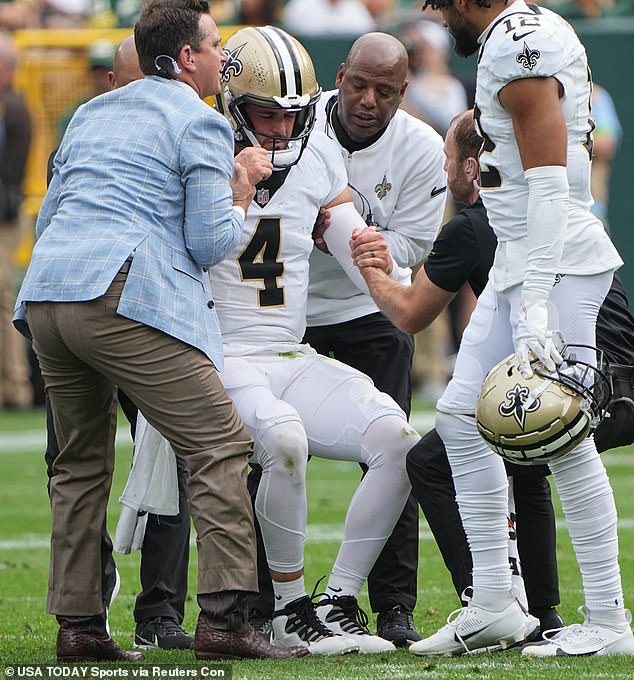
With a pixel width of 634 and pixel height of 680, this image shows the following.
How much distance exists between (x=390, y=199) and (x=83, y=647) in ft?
6.58

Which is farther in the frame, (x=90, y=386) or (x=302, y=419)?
(x=302, y=419)

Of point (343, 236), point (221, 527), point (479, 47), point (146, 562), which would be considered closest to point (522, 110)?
point (479, 47)

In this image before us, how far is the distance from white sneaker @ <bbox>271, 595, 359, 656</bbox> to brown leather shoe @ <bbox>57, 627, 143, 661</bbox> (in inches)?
20.7

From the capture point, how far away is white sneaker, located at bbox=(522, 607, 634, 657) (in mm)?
4344

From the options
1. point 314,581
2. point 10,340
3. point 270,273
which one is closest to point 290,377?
point 270,273

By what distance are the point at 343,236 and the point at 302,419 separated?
0.66 m

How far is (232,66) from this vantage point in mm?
4867

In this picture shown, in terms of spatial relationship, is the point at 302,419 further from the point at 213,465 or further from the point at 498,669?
the point at 498,669

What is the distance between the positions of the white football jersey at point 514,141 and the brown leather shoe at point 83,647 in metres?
1.60

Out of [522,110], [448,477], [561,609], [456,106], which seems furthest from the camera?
[456,106]

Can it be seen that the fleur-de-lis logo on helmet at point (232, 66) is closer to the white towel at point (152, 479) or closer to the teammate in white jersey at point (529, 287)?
the teammate in white jersey at point (529, 287)

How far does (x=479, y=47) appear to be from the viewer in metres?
4.43

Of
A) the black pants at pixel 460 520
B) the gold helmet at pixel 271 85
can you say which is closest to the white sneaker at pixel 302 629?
the black pants at pixel 460 520

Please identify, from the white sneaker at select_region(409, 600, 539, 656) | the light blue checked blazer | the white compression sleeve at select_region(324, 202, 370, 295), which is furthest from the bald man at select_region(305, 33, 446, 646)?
the light blue checked blazer
